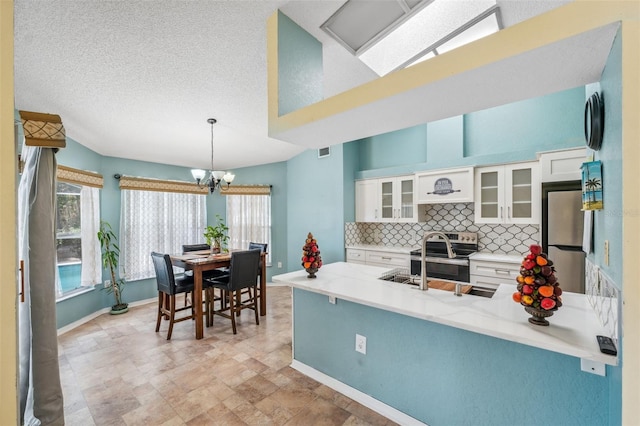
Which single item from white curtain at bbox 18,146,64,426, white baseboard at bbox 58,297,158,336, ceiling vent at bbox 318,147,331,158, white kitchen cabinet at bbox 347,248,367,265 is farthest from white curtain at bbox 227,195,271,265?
white curtain at bbox 18,146,64,426

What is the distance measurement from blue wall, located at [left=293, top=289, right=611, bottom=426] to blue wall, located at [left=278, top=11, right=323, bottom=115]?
159 cm

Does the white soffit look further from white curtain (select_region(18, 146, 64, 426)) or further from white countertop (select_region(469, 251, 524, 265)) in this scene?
white countertop (select_region(469, 251, 524, 265))

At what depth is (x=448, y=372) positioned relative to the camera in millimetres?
1592

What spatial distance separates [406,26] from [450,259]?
2732 millimetres

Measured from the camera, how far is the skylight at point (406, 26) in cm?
171

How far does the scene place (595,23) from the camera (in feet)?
2.85

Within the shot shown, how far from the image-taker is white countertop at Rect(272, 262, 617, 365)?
109cm

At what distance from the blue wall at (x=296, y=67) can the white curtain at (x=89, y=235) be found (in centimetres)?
354

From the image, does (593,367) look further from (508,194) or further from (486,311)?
(508,194)

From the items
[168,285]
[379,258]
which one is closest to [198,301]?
[168,285]

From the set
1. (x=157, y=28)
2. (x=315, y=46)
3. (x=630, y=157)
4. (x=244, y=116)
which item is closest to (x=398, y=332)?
(x=630, y=157)

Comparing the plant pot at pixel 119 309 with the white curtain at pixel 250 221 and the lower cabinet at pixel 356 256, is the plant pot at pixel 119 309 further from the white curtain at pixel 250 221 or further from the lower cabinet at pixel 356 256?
the lower cabinet at pixel 356 256

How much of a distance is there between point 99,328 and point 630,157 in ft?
16.2

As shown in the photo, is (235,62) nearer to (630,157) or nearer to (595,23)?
(595,23)
